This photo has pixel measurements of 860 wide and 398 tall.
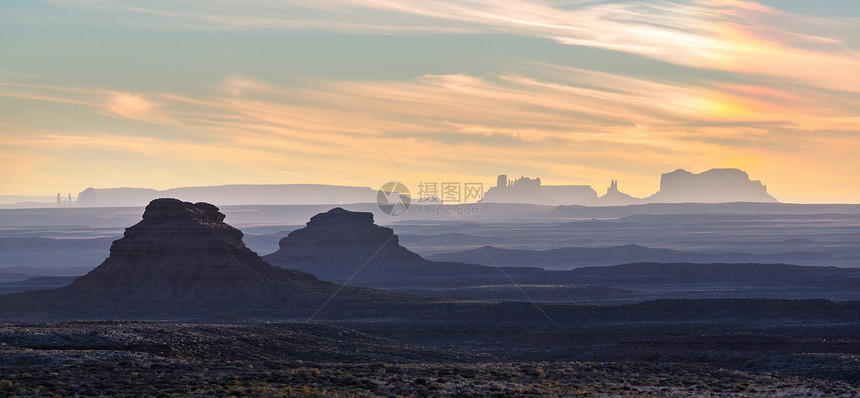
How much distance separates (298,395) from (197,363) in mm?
9163

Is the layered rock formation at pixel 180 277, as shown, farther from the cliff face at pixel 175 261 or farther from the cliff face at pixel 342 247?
the cliff face at pixel 342 247

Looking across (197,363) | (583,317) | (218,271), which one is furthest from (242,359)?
(218,271)

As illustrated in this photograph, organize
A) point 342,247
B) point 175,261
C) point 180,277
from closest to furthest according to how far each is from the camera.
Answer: point 180,277 → point 175,261 → point 342,247

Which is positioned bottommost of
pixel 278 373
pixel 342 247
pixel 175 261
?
pixel 278 373

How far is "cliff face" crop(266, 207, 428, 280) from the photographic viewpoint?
153 m

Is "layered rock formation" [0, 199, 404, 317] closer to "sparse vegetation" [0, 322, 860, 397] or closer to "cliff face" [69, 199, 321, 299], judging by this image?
"cliff face" [69, 199, 321, 299]

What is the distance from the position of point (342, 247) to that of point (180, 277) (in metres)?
59.2

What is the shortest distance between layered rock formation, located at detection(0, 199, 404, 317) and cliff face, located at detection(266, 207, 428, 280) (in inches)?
1928

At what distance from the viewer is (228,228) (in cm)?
10556

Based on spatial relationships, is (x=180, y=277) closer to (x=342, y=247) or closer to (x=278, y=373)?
Result: (x=342, y=247)

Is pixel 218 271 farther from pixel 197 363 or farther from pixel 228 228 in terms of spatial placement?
pixel 197 363

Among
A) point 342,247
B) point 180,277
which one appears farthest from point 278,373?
point 342,247

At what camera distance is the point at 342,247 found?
157375mm

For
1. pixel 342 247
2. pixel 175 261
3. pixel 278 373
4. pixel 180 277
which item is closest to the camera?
pixel 278 373
